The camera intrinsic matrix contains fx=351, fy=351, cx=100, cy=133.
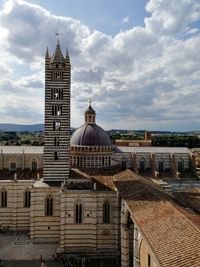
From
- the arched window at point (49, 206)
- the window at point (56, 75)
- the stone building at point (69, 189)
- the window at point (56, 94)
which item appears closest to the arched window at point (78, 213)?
the stone building at point (69, 189)

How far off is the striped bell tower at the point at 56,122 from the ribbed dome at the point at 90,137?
6030 mm

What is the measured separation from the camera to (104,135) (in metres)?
42.9

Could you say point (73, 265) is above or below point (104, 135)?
below

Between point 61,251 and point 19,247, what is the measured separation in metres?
4.21

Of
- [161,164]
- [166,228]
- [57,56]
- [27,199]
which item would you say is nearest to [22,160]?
[27,199]

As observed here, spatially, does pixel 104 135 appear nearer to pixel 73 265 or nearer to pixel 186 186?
pixel 186 186

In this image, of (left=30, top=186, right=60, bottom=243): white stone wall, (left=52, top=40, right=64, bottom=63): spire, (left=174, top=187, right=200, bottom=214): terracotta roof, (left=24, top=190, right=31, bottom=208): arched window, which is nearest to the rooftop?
(left=174, top=187, right=200, bottom=214): terracotta roof

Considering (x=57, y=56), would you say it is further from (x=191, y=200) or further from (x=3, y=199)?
(x=191, y=200)

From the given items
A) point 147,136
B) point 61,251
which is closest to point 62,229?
point 61,251

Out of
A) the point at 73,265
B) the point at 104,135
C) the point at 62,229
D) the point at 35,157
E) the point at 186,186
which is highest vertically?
the point at 104,135

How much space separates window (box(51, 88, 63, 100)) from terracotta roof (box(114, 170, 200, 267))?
15676 mm

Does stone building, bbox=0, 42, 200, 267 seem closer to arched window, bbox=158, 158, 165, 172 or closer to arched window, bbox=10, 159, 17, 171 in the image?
arched window, bbox=10, 159, 17, 171

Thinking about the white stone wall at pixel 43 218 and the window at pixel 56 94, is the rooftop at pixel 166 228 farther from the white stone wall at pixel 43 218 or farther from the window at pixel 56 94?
the window at pixel 56 94

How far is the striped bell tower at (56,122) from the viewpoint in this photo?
35.5 m
